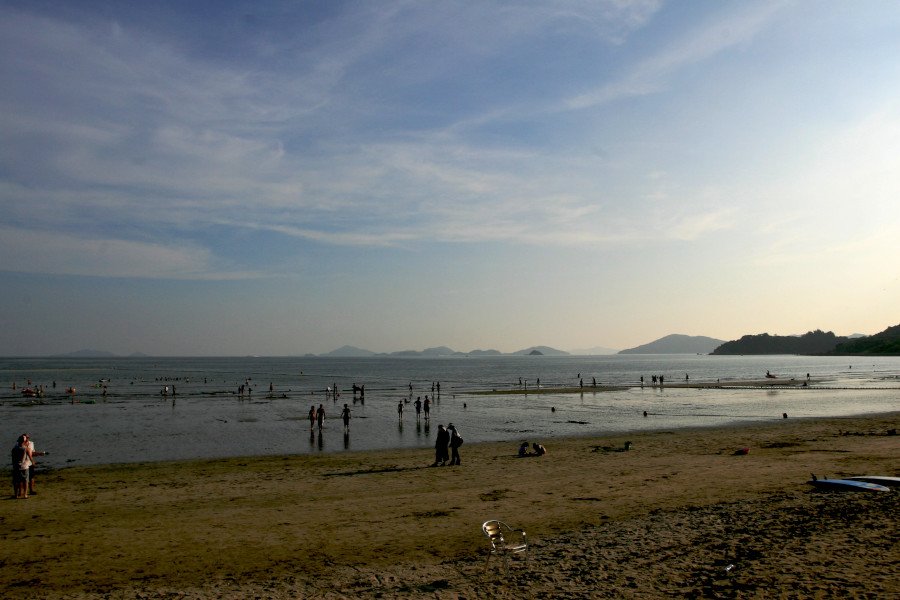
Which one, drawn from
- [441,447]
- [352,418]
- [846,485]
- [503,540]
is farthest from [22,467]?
[352,418]

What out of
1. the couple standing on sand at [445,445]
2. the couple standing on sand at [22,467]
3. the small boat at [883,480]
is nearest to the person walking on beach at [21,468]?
the couple standing on sand at [22,467]

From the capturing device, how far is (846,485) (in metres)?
14.3

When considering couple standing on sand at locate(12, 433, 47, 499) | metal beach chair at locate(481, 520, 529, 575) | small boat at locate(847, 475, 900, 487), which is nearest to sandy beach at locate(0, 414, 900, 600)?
metal beach chair at locate(481, 520, 529, 575)

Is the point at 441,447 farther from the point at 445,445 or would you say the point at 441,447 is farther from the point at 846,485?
the point at 846,485

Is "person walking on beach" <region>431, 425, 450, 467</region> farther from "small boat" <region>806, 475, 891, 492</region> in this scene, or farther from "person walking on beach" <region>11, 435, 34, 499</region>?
"person walking on beach" <region>11, 435, 34, 499</region>

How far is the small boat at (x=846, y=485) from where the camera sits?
13.8 meters

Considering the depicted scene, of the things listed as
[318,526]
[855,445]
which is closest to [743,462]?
[855,445]

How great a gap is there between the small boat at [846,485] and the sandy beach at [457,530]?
363mm

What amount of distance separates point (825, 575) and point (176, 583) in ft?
35.5

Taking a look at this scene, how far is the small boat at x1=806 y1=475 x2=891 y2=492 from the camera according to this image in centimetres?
1376

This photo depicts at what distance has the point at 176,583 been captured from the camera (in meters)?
9.56

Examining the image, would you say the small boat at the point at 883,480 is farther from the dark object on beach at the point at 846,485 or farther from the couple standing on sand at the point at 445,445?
the couple standing on sand at the point at 445,445

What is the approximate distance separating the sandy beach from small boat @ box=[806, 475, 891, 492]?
1.19 ft

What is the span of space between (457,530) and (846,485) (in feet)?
34.3
